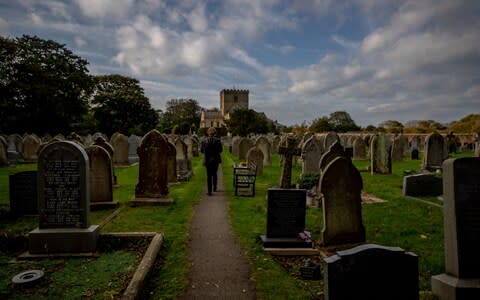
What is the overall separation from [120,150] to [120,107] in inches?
1291

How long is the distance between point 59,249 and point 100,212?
11.2 ft

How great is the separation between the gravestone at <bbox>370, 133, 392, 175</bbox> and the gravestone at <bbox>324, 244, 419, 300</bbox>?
1444cm

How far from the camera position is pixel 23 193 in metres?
8.80

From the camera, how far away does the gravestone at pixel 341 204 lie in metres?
6.43

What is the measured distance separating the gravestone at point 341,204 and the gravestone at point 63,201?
4619 mm

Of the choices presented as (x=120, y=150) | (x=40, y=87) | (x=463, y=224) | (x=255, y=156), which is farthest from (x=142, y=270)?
(x=40, y=87)

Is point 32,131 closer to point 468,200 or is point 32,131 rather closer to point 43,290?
point 43,290

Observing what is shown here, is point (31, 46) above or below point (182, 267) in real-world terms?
above

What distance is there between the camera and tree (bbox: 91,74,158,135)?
5106 centimetres

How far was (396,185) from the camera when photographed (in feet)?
45.4

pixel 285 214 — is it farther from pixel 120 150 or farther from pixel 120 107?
pixel 120 107

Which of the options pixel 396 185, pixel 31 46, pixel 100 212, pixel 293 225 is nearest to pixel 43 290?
pixel 293 225

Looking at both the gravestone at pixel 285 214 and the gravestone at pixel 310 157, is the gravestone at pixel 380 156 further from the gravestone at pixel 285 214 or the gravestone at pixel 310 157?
the gravestone at pixel 285 214

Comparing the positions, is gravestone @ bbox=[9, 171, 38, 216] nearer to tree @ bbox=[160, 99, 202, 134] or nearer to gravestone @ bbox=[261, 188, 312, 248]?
gravestone @ bbox=[261, 188, 312, 248]
